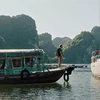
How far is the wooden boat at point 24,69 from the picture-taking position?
2975cm

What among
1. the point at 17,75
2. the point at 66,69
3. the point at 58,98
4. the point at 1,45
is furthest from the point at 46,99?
the point at 1,45

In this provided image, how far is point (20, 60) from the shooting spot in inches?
1218

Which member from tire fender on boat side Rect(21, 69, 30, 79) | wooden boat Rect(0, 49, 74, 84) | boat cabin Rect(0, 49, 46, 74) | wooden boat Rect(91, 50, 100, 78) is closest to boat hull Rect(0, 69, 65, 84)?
wooden boat Rect(0, 49, 74, 84)

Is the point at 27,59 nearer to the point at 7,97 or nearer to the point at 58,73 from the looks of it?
the point at 58,73

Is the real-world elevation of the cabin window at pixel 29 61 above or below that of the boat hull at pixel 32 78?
above

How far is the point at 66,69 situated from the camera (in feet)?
106

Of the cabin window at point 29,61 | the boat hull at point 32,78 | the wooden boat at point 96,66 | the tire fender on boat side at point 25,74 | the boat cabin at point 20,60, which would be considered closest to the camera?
the boat hull at point 32,78

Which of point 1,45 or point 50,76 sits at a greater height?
point 1,45

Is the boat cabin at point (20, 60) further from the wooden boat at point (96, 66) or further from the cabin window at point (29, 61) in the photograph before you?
the wooden boat at point (96, 66)

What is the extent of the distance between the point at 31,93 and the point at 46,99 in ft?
9.88

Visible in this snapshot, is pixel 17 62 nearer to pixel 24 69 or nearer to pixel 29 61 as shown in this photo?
pixel 29 61

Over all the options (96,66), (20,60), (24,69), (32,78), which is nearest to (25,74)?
(24,69)

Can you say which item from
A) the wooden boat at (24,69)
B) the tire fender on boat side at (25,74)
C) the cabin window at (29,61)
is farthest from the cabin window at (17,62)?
the tire fender on boat side at (25,74)

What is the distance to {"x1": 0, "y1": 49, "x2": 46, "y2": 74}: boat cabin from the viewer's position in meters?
30.2
